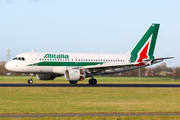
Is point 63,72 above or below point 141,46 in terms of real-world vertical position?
below

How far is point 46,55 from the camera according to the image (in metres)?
44.3

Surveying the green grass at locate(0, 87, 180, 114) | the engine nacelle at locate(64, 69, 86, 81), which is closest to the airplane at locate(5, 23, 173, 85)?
the engine nacelle at locate(64, 69, 86, 81)

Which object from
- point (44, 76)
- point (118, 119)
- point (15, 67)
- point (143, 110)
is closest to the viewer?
point (118, 119)

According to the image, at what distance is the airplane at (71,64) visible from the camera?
1692 inches

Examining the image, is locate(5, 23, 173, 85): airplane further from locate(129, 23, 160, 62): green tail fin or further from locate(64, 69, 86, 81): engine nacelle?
locate(129, 23, 160, 62): green tail fin

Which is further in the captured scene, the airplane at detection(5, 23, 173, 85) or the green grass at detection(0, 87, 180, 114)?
the airplane at detection(5, 23, 173, 85)

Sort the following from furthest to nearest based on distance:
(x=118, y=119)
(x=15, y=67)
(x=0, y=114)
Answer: (x=15, y=67)
(x=0, y=114)
(x=118, y=119)

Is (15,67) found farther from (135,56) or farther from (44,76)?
(135,56)

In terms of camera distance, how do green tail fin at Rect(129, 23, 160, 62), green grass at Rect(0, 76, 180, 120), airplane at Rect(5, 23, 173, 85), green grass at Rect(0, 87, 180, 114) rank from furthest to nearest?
green tail fin at Rect(129, 23, 160, 62)
airplane at Rect(5, 23, 173, 85)
green grass at Rect(0, 87, 180, 114)
green grass at Rect(0, 76, 180, 120)

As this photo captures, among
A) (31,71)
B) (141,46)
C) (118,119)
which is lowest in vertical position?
(118,119)

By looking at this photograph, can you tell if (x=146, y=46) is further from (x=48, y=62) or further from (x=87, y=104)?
(x=87, y=104)

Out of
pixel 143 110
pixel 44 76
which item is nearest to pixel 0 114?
pixel 143 110

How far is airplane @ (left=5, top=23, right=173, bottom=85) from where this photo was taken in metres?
43.0

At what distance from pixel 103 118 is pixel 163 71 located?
529 feet
